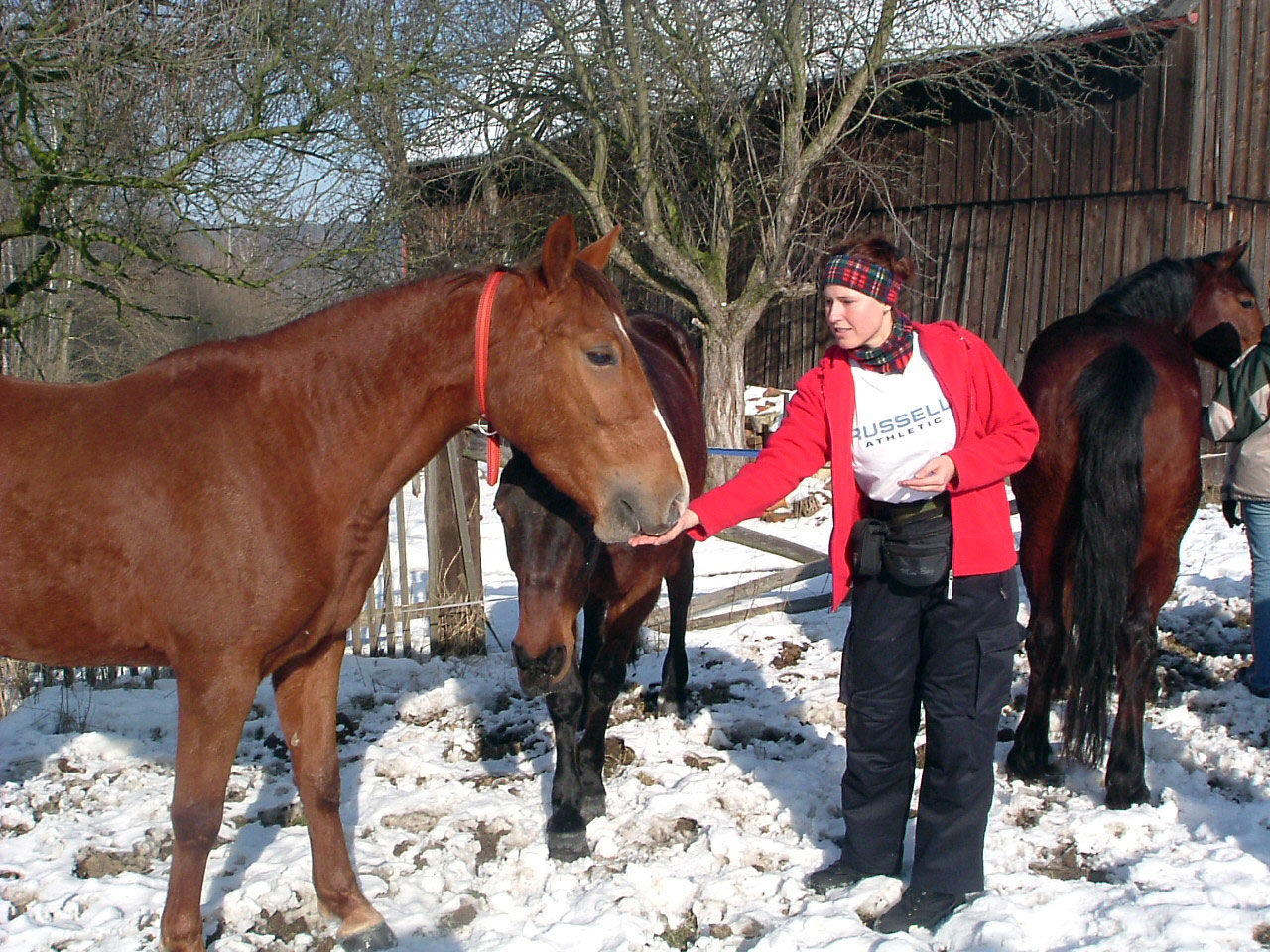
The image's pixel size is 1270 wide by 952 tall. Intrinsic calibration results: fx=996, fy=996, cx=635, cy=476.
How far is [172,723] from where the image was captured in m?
4.63

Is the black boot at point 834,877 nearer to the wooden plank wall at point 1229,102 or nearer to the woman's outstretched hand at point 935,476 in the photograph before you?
the woman's outstretched hand at point 935,476

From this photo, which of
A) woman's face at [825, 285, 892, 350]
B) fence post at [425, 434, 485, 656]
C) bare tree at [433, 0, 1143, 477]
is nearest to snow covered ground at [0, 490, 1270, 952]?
fence post at [425, 434, 485, 656]

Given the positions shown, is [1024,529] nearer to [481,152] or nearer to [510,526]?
[510,526]

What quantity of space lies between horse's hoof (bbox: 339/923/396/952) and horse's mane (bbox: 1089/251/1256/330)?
3.90 m

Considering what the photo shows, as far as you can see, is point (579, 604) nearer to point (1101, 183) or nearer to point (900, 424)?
point (900, 424)

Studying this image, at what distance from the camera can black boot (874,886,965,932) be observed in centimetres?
281

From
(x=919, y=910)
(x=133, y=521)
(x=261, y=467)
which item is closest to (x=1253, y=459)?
(x=919, y=910)

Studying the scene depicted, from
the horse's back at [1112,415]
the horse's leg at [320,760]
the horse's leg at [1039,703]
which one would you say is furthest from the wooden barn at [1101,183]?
the horse's leg at [320,760]

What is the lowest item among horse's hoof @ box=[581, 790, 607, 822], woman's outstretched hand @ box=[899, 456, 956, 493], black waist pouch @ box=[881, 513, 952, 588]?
horse's hoof @ box=[581, 790, 607, 822]

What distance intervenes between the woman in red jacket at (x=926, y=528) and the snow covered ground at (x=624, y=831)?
340 millimetres

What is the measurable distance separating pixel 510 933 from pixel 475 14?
9.16 metres

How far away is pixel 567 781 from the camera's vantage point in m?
3.56

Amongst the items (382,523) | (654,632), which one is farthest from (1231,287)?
(382,523)

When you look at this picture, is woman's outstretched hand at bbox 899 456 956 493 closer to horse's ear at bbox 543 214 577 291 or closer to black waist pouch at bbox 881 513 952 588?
black waist pouch at bbox 881 513 952 588
